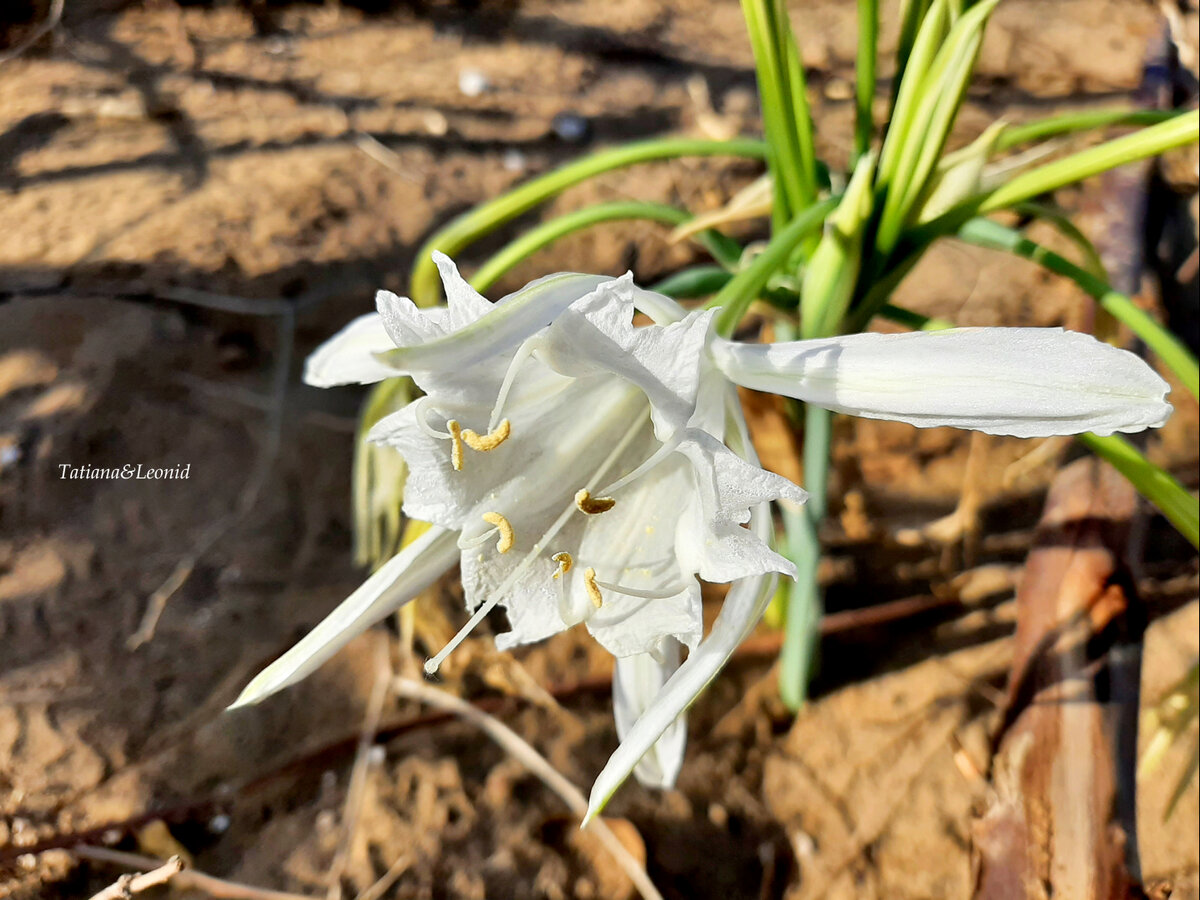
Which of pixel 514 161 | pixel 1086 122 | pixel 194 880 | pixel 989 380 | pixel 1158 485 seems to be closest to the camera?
pixel 989 380

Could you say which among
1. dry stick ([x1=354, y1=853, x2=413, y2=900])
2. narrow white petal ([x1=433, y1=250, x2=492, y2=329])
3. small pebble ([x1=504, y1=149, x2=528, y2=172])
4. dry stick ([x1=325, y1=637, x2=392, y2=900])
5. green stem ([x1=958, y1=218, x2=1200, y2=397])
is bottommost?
dry stick ([x1=354, y1=853, x2=413, y2=900])

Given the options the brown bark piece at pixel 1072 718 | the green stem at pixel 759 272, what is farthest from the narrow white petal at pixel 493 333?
the brown bark piece at pixel 1072 718

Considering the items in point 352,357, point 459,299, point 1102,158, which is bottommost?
point 352,357

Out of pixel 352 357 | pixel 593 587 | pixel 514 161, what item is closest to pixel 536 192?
pixel 352 357

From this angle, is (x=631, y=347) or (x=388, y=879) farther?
(x=388, y=879)

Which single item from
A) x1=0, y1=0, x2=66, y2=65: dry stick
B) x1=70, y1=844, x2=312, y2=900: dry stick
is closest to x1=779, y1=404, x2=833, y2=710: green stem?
x1=70, y1=844, x2=312, y2=900: dry stick

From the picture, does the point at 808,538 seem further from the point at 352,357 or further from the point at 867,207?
the point at 352,357

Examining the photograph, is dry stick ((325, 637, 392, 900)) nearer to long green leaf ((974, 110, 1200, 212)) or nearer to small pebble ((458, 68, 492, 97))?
long green leaf ((974, 110, 1200, 212))
